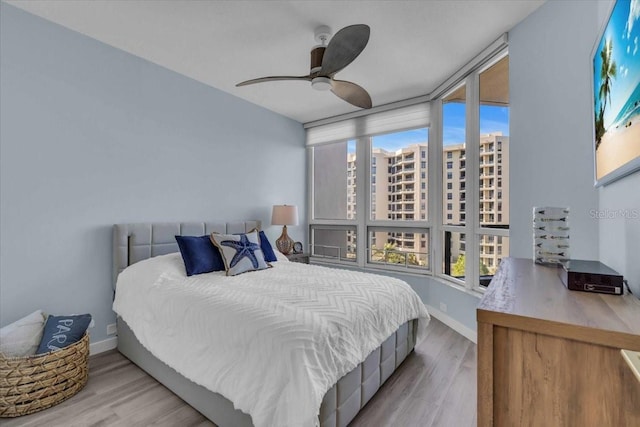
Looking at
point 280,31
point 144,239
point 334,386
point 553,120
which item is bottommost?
point 334,386

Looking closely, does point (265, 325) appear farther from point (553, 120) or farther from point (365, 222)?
point (365, 222)

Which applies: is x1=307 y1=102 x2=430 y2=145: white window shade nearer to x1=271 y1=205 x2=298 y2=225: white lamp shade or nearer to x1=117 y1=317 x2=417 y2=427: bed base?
x1=271 y1=205 x2=298 y2=225: white lamp shade

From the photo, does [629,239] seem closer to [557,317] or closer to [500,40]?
[557,317]

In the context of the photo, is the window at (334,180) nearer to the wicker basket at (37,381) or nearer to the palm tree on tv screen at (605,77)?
the palm tree on tv screen at (605,77)

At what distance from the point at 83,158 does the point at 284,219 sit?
2233mm

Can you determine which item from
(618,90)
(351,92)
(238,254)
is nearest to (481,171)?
(351,92)

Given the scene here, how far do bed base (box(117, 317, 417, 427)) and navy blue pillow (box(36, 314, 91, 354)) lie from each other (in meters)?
0.36

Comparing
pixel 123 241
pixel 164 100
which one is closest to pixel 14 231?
pixel 123 241

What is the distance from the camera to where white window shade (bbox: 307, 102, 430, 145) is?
→ 3793mm

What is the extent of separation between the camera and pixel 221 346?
1613mm

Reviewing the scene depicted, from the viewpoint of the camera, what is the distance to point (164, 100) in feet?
9.95

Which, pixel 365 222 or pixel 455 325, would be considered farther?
pixel 365 222

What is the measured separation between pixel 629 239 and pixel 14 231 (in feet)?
11.9

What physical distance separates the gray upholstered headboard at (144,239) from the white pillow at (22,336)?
0.63 m
